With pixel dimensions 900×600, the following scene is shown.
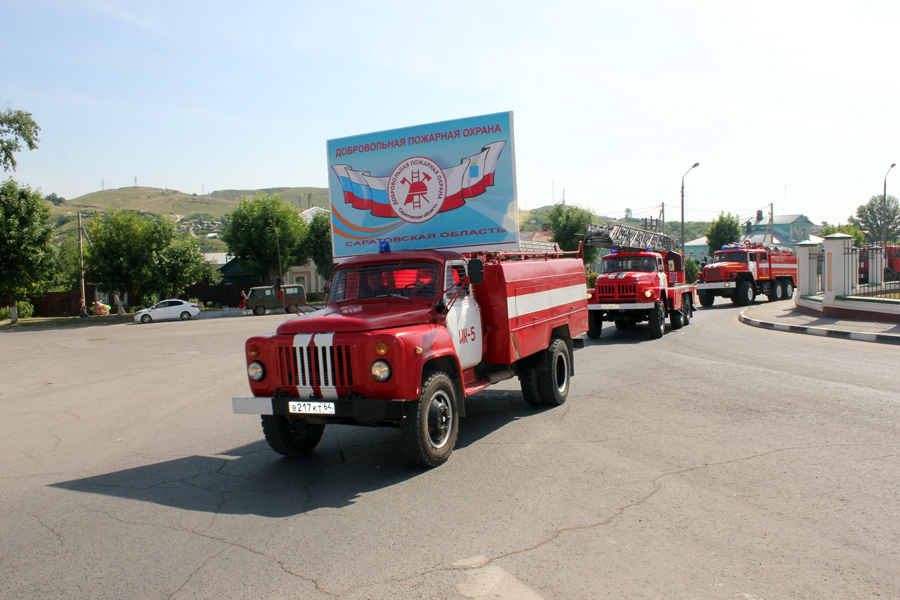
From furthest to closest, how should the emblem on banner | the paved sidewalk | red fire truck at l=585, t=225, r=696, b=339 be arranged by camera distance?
red fire truck at l=585, t=225, r=696, b=339 < the paved sidewalk < the emblem on banner

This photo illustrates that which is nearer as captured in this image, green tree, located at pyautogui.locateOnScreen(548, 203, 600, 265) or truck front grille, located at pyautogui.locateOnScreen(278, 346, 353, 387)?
truck front grille, located at pyautogui.locateOnScreen(278, 346, 353, 387)

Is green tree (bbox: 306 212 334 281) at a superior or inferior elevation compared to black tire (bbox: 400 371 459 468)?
superior

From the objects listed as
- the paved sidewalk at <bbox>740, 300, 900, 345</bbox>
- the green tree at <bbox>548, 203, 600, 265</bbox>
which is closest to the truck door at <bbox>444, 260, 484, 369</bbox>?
the paved sidewalk at <bbox>740, 300, 900, 345</bbox>

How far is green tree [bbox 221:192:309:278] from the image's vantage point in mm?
46844

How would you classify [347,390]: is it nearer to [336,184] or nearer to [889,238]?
[336,184]

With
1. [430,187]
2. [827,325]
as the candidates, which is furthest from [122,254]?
[827,325]

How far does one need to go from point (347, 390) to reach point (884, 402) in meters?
6.73

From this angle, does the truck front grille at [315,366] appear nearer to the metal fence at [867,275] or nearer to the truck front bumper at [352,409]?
the truck front bumper at [352,409]

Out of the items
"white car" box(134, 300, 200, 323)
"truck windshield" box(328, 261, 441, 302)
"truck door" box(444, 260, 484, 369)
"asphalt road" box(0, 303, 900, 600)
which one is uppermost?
"truck windshield" box(328, 261, 441, 302)

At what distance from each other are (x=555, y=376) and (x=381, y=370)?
372 cm

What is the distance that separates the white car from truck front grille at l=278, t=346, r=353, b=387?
3550cm

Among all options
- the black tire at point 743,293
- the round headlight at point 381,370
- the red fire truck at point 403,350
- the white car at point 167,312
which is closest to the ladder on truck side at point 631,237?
the black tire at point 743,293

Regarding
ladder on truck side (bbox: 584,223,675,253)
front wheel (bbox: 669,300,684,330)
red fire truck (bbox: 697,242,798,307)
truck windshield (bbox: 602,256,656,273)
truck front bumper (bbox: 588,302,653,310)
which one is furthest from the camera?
red fire truck (bbox: 697,242,798,307)

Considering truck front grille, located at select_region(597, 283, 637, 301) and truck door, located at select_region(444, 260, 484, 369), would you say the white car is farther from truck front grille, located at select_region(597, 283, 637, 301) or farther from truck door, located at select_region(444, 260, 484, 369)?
truck door, located at select_region(444, 260, 484, 369)
